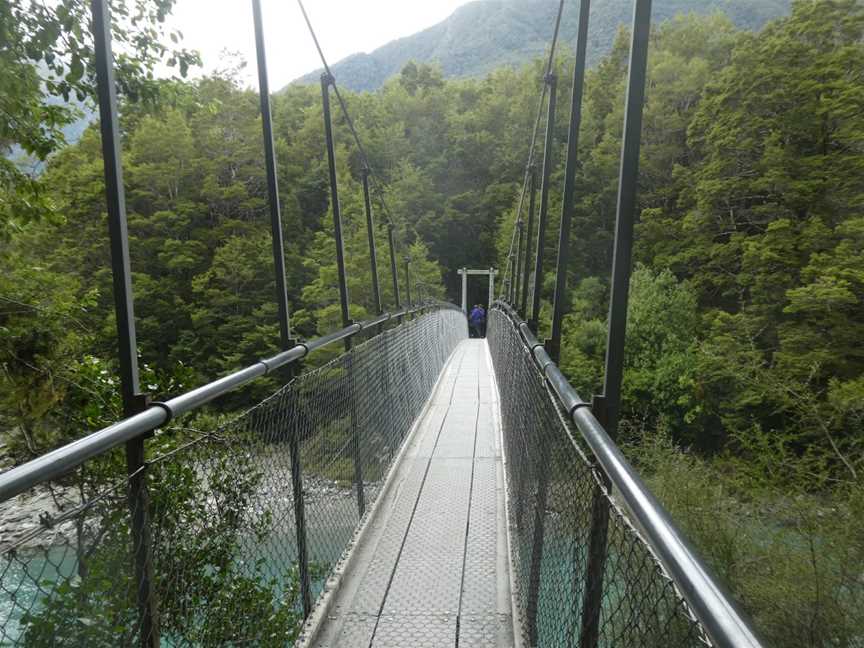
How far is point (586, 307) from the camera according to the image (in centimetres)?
2447

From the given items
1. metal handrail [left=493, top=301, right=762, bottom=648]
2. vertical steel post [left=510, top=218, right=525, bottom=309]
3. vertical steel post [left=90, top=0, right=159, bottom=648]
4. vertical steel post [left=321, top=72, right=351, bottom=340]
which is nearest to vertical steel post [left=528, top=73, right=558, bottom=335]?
vertical steel post [left=321, top=72, right=351, bottom=340]

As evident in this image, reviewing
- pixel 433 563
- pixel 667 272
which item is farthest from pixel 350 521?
pixel 667 272

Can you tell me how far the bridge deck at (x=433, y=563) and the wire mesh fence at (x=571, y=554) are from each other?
10cm

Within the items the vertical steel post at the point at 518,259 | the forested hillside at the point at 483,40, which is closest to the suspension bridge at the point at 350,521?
the vertical steel post at the point at 518,259

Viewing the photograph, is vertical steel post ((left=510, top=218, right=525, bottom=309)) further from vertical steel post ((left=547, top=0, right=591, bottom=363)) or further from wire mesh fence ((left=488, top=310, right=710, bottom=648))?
wire mesh fence ((left=488, top=310, right=710, bottom=648))

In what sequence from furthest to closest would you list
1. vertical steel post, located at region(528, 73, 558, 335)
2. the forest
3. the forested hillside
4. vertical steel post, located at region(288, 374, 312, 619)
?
the forested hillside < the forest < vertical steel post, located at region(528, 73, 558, 335) < vertical steel post, located at region(288, 374, 312, 619)

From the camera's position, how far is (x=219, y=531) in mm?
1571

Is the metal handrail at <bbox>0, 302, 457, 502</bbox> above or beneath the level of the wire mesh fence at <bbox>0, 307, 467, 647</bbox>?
above

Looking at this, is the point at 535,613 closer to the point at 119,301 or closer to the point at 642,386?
the point at 119,301

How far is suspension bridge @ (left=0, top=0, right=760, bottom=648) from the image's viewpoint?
2.69 feet

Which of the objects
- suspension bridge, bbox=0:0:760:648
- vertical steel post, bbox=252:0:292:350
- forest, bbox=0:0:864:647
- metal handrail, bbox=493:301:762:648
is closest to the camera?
metal handrail, bbox=493:301:762:648

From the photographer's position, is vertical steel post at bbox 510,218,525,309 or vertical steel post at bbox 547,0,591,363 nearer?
vertical steel post at bbox 547,0,591,363

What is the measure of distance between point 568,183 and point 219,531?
151cm

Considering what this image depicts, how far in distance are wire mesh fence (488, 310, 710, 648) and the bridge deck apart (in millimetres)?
103
